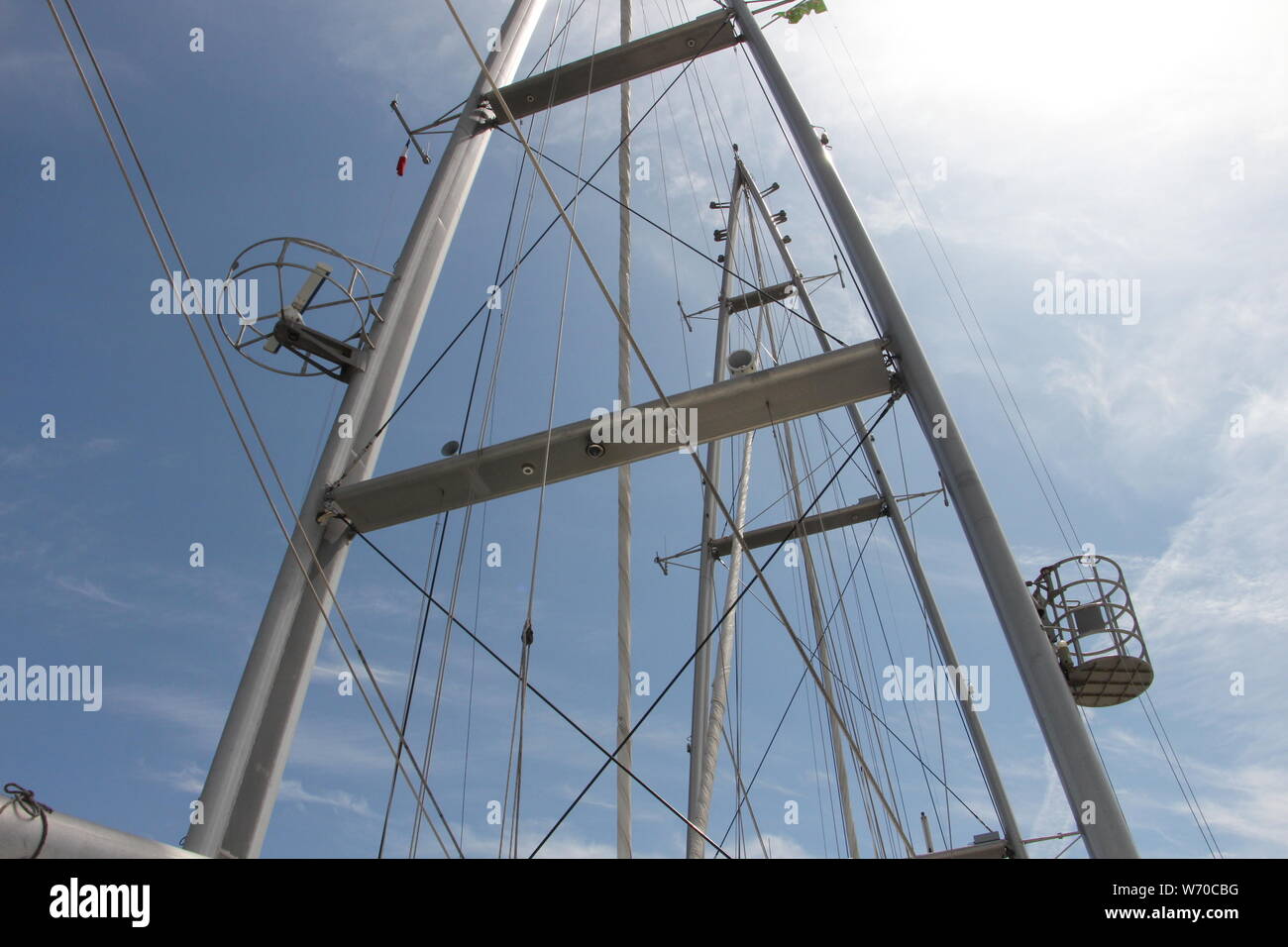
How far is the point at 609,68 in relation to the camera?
9.12 meters

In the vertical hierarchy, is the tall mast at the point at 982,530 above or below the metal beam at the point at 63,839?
above

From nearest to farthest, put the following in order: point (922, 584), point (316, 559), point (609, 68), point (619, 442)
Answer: point (316, 559) → point (619, 442) → point (609, 68) → point (922, 584)

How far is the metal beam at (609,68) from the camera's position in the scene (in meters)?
8.59

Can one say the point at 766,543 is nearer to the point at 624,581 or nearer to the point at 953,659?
the point at 953,659

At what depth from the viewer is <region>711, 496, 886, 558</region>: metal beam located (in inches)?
567

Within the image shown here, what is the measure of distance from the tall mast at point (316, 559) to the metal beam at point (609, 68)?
43 cm

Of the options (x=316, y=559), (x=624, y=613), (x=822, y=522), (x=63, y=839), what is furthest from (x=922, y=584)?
(x=63, y=839)

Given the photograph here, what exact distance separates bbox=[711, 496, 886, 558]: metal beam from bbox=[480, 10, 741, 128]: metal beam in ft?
24.1

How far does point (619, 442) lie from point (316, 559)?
2.24 m

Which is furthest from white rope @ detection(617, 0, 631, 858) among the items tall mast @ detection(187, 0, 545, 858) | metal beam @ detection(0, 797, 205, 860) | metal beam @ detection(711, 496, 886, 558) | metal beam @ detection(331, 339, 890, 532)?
metal beam @ detection(711, 496, 886, 558)

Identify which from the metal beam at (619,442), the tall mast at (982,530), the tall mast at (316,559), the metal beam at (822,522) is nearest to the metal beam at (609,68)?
the tall mast at (316,559)

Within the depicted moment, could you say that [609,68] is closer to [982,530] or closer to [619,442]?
[619,442]

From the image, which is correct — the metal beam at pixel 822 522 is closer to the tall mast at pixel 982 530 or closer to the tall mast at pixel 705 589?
the tall mast at pixel 705 589

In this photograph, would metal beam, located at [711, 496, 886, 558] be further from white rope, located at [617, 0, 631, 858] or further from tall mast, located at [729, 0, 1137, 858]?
tall mast, located at [729, 0, 1137, 858]
